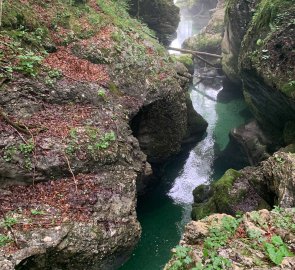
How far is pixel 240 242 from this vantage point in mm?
6371

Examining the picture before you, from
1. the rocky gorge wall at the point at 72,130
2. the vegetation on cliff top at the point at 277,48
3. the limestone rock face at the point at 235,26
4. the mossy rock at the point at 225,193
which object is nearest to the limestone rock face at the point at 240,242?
the rocky gorge wall at the point at 72,130

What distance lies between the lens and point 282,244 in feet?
20.1

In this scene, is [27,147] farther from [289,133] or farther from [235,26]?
[235,26]

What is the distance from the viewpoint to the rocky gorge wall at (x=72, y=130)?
8.66 meters

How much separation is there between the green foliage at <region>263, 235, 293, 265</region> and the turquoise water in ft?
27.1

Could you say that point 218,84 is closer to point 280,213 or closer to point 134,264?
point 134,264

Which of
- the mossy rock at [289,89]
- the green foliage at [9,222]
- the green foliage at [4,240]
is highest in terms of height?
the mossy rock at [289,89]

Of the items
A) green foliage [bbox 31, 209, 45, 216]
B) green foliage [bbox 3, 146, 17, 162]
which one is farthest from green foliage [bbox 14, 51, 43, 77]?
green foliage [bbox 31, 209, 45, 216]

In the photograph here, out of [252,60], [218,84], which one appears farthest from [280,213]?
[218,84]

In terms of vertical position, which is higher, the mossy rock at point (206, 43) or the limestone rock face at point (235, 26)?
the mossy rock at point (206, 43)

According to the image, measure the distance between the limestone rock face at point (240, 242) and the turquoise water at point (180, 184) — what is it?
7.19 meters

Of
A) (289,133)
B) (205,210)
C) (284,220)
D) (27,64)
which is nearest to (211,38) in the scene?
(289,133)

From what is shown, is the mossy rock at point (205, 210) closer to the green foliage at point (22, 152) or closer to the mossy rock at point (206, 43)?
the green foliage at point (22, 152)

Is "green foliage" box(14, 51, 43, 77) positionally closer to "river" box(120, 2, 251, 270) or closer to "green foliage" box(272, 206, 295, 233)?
"river" box(120, 2, 251, 270)
